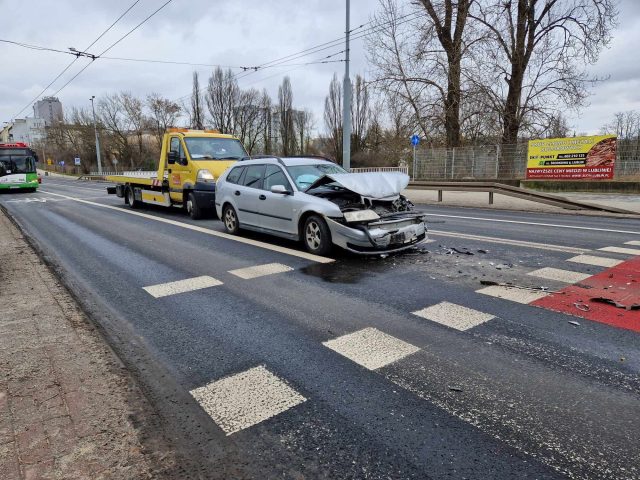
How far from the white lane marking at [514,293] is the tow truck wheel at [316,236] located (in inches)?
104

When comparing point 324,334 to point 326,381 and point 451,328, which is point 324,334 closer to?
point 326,381

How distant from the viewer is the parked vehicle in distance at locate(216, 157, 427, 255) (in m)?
6.89

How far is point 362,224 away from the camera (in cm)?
681

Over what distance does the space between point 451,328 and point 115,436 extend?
9.81ft

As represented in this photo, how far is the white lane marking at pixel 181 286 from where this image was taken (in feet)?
18.5

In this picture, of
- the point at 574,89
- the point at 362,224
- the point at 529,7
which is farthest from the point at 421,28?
the point at 362,224

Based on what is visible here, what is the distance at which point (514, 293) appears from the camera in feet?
17.2

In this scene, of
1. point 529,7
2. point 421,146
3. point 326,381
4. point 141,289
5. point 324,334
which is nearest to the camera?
point 326,381

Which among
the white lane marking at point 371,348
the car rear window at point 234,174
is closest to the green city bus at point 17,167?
the car rear window at point 234,174

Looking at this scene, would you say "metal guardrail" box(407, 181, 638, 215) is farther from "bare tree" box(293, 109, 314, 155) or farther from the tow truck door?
"bare tree" box(293, 109, 314, 155)

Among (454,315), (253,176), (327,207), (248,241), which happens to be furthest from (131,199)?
(454,315)

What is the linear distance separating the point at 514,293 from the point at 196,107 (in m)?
61.6

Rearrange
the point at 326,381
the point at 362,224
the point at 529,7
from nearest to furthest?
the point at 326,381
the point at 362,224
the point at 529,7

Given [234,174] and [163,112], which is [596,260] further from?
[163,112]
